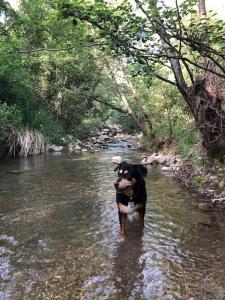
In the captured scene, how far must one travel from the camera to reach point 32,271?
4.43 m

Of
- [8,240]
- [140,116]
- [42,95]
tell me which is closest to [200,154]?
[8,240]

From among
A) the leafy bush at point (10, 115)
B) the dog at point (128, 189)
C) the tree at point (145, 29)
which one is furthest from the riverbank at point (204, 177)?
the leafy bush at point (10, 115)

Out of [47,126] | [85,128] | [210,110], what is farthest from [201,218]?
[85,128]

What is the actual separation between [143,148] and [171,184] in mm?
9926

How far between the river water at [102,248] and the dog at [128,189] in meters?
0.41

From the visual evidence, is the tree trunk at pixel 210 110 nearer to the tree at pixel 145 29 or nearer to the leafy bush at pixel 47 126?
the tree at pixel 145 29

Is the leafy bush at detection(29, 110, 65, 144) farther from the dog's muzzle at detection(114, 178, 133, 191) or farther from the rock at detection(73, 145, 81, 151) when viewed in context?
the dog's muzzle at detection(114, 178, 133, 191)

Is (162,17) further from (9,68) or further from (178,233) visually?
(9,68)

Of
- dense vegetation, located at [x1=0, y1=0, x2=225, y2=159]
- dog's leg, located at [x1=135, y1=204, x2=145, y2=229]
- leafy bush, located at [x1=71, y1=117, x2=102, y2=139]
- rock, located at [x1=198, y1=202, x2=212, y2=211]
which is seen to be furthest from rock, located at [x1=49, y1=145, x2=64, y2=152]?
dog's leg, located at [x1=135, y1=204, x2=145, y2=229]

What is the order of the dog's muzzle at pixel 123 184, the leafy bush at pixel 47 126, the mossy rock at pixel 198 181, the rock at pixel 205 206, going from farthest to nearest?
the leafy bush at pixel 47 126 → the mossy rock at pixel 198 181 → the rock at pixel 205 206 → the dog's muzzle at pixel 123 184

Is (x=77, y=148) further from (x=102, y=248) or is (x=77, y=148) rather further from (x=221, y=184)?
(x=102, y=248)

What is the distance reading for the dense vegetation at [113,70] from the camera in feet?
16.8

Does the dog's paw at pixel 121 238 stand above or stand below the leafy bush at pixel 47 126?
below

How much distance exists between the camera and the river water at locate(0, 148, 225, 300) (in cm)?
401
